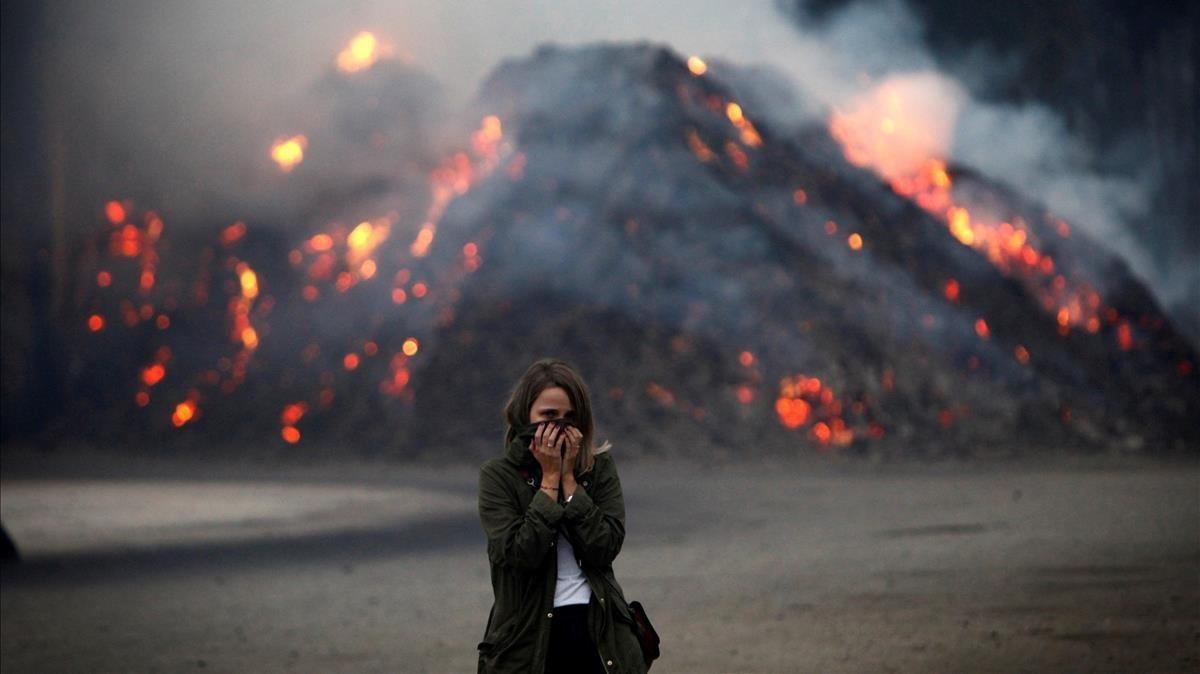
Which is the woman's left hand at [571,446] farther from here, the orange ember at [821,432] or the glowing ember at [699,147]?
the glowing ember at [699,147]

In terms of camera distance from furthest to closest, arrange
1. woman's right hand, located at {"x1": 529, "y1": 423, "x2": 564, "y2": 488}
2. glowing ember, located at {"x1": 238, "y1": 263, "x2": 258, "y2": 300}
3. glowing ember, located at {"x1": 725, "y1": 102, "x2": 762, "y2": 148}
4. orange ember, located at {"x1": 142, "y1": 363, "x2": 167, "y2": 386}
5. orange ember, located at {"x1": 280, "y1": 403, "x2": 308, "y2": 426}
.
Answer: glowing ember, located at {"x1": 725, "y1": 102, "x2": 762, "y2": 148}, glowing ember, located at {"x1": 238, "y1": 263, "x2": 258, "y2": 300}, orange ember, located at {"x1": 142, "y1": 363, "x2": 167, "y2": 386}, orange ember, located at {"x1": 280, "y1": 403, "x2": 308, "y2": 426}, woman's right hand, located at {"x1": 529, "y1": 423, "x2": 564, "y2": 488}

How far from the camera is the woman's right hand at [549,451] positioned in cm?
455

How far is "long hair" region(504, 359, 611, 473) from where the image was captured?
4672 mm

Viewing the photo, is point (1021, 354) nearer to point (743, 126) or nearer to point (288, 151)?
point (743, 126)

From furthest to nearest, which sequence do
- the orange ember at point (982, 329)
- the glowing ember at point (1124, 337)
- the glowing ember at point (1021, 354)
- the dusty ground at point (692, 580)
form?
the glowing ember at point (1124, 337) → the orange ember at point (982, 329) → the glowing ember at point (1021, 354) → the dusty ground at point (692, 580)

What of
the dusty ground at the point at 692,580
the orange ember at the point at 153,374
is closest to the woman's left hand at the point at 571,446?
the dusty ground at the point at 692,580

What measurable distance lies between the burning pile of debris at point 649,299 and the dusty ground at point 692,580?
16.6 meters

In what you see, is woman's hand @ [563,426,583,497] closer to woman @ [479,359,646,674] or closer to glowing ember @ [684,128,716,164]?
woman @ [479,359,646,674]

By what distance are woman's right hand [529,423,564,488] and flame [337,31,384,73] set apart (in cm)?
5895

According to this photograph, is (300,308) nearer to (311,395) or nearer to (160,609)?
(311,395)

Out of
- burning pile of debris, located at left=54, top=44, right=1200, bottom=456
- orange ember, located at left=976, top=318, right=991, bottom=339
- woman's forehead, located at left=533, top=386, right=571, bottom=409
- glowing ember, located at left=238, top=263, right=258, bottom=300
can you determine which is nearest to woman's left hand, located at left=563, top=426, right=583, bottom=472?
woman's forehead, located at left=533, top=386, right=571, bottom=409

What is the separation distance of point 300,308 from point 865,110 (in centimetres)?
2792

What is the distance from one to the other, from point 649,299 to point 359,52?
65.7 feet

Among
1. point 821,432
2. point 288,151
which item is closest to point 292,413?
point 288,151
